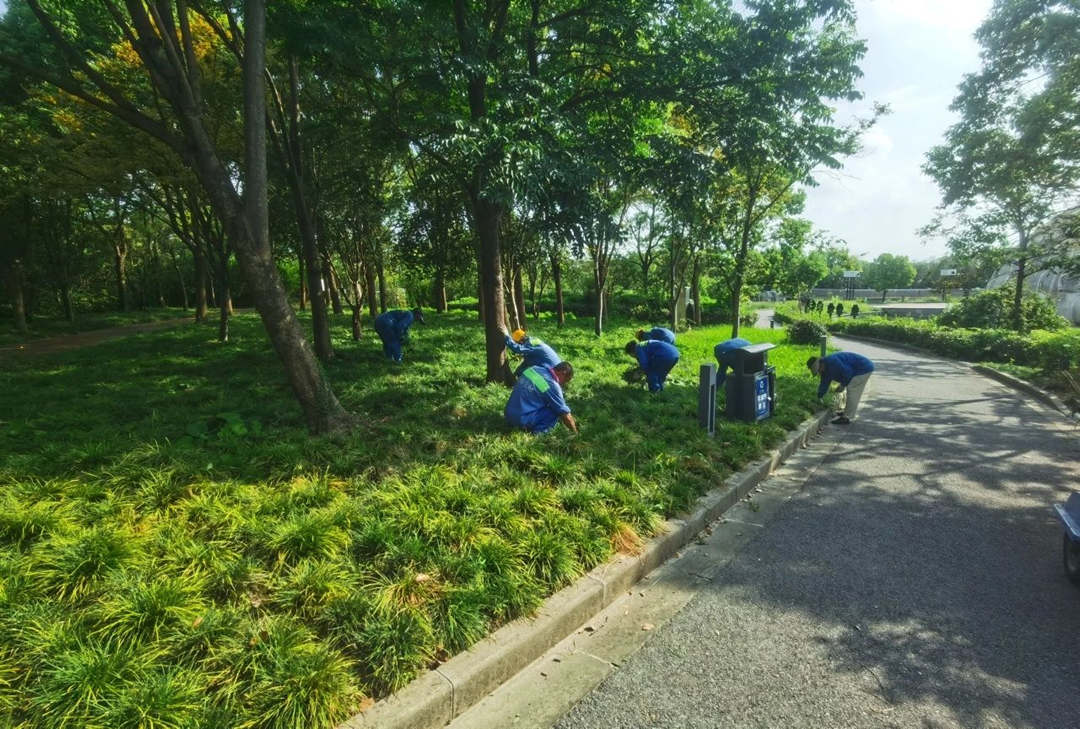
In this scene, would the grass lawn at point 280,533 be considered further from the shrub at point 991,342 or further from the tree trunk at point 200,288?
the tree trunk at point 200,288

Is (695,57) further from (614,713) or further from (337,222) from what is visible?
(337,222)

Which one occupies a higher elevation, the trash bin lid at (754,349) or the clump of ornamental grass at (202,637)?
the trash bin lid at (754,349)

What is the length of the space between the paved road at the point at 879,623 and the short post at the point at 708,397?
1.25 meters

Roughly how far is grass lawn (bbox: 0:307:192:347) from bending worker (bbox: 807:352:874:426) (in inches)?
740

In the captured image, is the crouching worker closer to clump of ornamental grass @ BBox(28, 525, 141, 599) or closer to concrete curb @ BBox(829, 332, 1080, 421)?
clump of ornamental grass @ BBox(28, 525, 141, 599)

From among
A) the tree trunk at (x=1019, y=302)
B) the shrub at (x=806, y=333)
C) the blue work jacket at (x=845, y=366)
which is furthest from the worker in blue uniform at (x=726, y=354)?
the tree trunk at (x=1019, y=302)

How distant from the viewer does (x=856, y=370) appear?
7.76m

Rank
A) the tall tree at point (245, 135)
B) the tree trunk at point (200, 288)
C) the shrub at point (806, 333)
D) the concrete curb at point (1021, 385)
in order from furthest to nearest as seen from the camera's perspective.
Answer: the shrub at point (806, 333), the tree trunk at point (200, 288), the concrete curb at point (1021, 385), the tall tree at point (245, 135)

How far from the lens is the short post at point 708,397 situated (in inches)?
234

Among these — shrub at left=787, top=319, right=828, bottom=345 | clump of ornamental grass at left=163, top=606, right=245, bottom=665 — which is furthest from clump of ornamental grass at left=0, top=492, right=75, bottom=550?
shrub at left=787, top=319, right=828, bottom=345

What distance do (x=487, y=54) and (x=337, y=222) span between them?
7428mm

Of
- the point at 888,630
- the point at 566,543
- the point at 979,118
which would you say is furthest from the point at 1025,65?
the point at 566,543

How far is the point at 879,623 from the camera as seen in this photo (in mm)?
2934

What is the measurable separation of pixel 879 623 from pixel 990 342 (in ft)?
54.8
